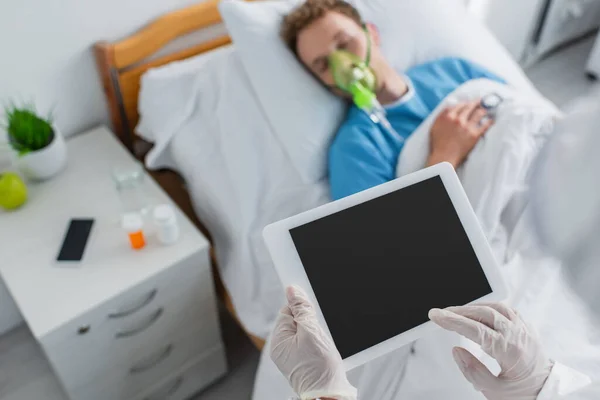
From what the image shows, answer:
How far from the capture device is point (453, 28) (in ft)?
5.68

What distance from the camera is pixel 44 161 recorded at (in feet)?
4.77

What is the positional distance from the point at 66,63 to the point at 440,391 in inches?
48.5

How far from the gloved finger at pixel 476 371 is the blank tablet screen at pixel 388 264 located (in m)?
0.10

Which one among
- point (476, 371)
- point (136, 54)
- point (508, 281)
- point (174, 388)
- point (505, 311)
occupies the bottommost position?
point (174, 388)

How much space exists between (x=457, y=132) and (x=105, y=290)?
2.92ft

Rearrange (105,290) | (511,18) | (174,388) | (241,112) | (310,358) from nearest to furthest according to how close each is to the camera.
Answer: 1. (310,358)
2. (105,290)
3. (241,112)
4. (174,388)
5. (511,18)

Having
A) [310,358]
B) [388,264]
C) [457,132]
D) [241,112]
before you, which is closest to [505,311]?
[388,264]

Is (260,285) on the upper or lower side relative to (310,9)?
lower

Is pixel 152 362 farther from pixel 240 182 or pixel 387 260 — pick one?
pixel 387 260

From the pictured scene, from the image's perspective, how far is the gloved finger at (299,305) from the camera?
0.90m

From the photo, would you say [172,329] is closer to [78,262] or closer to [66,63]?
[78,262]

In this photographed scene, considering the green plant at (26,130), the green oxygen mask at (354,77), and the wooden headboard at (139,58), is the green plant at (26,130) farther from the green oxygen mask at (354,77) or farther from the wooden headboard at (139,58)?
the green oxygen mask at (354,77)

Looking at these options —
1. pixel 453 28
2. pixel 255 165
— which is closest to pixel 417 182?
pixel 255 165

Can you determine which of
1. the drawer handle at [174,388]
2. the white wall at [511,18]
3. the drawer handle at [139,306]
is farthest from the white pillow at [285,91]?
the white wall at [511,18]
